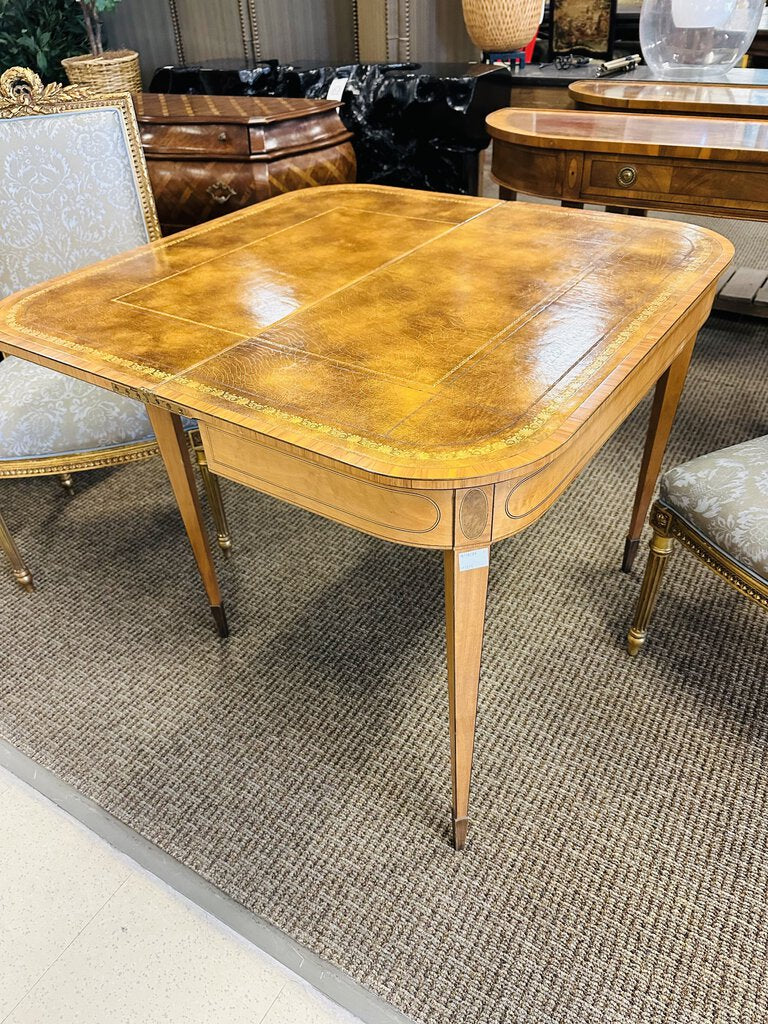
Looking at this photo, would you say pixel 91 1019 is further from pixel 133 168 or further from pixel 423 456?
pixel 133 168

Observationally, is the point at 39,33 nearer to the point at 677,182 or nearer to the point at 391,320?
the point at 677,182

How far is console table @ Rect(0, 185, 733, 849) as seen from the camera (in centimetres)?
90

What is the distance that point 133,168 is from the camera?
178 cm

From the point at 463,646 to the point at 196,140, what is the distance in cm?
220

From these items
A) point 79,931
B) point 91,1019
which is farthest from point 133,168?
point 91,1019

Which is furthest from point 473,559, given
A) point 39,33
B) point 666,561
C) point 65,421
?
point 39,33

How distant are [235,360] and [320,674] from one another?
0.76 metres

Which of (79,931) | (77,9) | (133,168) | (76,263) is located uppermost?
(77,9)

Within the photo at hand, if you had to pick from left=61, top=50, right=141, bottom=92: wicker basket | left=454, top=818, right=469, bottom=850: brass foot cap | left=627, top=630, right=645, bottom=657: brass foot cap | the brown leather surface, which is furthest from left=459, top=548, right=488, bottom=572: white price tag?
left=61, top=50, right=141, bottom=92: wicker basket

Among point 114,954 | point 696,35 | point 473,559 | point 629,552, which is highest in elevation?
point 696,35

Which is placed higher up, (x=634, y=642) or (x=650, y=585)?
(x=650, y=585)

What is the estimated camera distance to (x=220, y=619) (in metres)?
1.65

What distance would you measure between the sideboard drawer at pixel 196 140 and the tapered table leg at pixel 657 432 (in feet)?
5.56

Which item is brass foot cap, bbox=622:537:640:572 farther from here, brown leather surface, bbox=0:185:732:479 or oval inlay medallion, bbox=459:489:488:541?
oval inlay medallion, bbox=459:489:488:541
